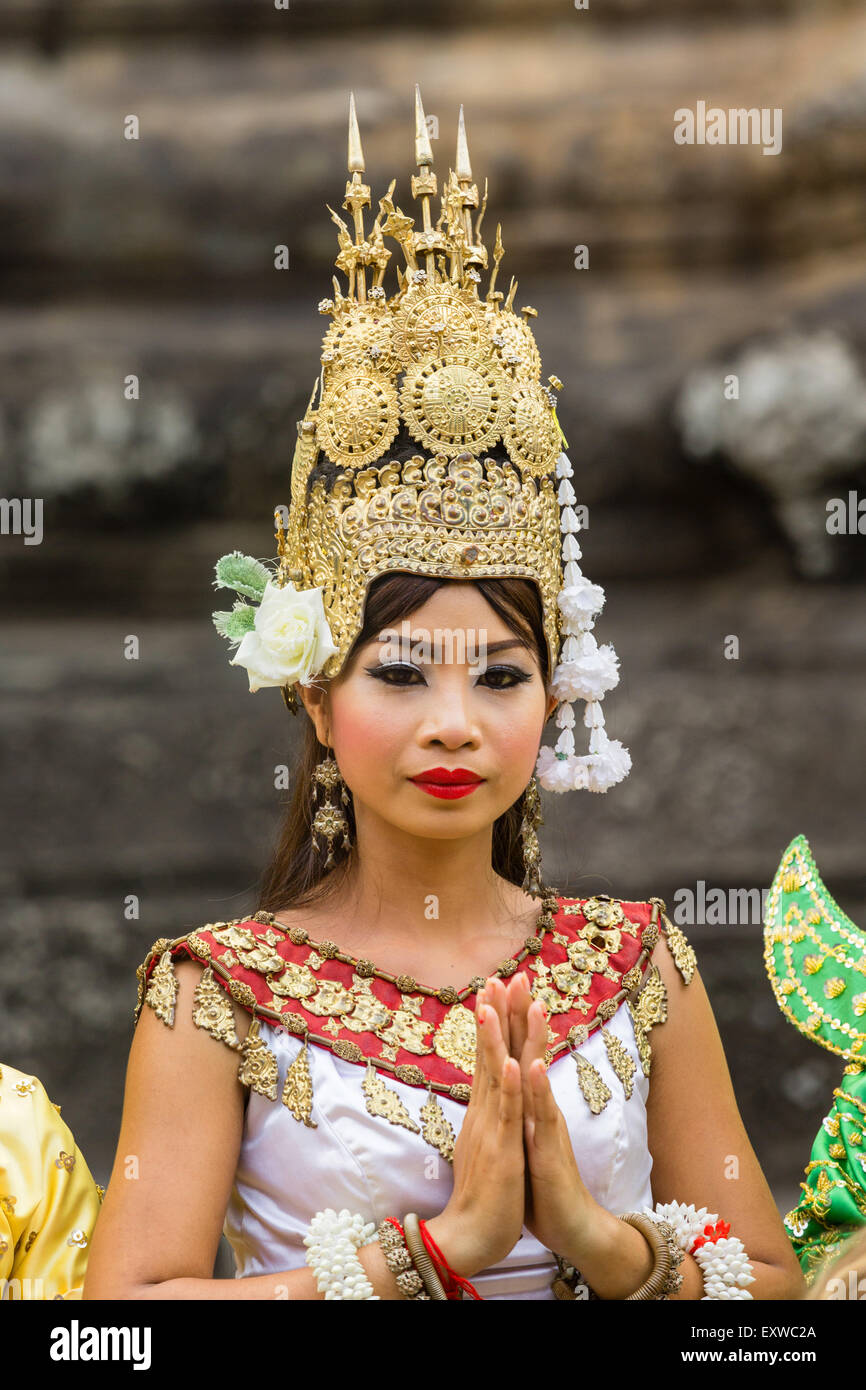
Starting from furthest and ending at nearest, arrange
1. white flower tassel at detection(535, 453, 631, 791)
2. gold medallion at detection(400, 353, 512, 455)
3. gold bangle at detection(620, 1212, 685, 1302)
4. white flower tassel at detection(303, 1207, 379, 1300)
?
white flower tassel at detection(535, 453, 631, 791)
gold medallion at detection(400, 353, 512, 455)
gold bangle at detection(620, 1212, 685, 1302)
white flower tassel at detection(303, 1207, 379, 1300)

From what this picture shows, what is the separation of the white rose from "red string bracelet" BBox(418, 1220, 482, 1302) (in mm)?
876

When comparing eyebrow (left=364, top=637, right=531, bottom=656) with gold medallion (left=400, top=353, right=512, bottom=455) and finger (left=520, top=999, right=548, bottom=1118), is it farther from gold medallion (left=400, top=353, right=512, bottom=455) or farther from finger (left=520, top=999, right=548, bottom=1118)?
finger (left=520, top=999, right=548, bottom=1118)

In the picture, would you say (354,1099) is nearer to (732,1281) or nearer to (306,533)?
(732,1281)

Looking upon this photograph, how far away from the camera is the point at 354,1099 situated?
2.53 meters

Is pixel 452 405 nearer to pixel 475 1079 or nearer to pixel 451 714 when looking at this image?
pixel 451 714

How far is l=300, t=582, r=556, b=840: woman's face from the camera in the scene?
2568mm

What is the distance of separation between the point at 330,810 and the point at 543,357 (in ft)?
8.56

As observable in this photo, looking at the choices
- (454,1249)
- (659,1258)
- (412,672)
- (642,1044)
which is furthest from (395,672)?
(659,1258)

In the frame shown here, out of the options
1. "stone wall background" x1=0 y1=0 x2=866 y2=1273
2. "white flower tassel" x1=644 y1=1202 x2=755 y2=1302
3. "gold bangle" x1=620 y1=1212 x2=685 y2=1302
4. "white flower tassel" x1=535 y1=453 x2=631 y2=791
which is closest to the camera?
"gold bangle" x1=620 y1=1212 x2=685 y2=1302

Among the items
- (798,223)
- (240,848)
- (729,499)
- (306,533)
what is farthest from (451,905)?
(798,223)

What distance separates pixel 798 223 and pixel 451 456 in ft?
9.18

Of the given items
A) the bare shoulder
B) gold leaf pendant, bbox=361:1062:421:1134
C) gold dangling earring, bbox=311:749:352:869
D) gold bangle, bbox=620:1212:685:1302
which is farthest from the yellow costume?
gold bangle, bbox=620:1212:685:1302

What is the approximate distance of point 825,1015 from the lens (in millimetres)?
2982

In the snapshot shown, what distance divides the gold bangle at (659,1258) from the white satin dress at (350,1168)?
102 millimetres
